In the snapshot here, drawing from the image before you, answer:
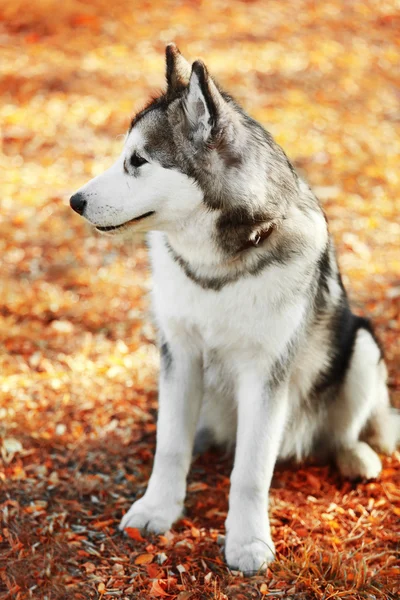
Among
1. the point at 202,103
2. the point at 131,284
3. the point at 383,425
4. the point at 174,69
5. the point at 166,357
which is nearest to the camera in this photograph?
the point at 202,103

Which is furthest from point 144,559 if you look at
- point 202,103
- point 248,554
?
point 202,103

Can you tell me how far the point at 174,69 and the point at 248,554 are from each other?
2230 millimetres

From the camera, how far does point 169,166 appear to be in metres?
2.95

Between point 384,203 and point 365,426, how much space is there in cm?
374

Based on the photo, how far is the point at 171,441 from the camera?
3617 millimetres

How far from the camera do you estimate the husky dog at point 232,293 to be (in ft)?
9.70

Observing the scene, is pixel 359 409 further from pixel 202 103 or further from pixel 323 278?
pixel 202 103

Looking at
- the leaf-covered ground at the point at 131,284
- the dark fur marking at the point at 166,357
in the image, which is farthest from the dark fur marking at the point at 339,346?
the dark fur marking at the point at 166,357

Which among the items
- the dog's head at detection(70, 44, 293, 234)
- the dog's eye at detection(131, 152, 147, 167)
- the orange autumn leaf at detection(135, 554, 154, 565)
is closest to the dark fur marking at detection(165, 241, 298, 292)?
the dog's head at detection(70, 44, 293, 234)

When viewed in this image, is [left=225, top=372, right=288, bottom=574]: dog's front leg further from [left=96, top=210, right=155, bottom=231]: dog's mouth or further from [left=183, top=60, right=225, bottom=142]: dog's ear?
[left=183, top=60, right=225, bottom=142]: dog's ear

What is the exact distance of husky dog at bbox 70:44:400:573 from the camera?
9.70 feet

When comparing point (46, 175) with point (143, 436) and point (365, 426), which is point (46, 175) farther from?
point (365, 426)

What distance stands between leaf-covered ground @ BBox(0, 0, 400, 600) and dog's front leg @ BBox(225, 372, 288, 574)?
11cm

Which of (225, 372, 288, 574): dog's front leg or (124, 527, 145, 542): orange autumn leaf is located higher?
(225, 372, 288, 574): dog's front leg
